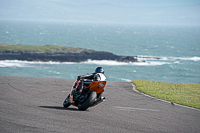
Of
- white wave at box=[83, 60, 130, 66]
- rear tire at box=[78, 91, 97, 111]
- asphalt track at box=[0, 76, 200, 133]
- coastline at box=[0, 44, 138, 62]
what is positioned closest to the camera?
asphalt track at box=[0, 76, 200, 133]

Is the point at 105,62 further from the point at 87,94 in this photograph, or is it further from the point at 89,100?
the point at 89,100

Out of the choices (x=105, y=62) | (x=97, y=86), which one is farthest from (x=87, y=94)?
(x=105, y=62)

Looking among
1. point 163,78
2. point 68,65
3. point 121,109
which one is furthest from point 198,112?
point 68,65

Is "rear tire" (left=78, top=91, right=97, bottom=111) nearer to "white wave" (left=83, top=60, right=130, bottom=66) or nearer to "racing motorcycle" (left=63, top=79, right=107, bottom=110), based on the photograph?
"racing motorcycle" (left=63, top=79, right=107, bottom=110)

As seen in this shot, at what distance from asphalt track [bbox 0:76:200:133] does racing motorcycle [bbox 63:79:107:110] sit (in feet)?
1.11

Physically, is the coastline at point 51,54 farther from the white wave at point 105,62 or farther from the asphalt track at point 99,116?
the asphalt track at point 99,116

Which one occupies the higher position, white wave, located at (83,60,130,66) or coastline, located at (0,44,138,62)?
coastline, located at (0,44,138,62)

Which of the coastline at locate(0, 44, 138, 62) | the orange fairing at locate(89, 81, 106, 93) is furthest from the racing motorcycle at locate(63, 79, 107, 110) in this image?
the coastline at locate(0, 44, 138, 62)

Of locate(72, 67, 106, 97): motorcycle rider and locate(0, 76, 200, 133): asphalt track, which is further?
locate(72, 67, 106, 97): motorcycle rider

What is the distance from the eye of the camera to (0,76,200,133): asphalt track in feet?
28.6

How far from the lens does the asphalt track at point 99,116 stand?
344 inches

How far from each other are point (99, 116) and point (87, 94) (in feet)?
3.81

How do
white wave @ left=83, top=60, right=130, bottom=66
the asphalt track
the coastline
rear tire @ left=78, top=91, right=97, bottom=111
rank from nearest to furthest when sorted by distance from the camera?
the asphalt track → rear tire @ left=78, top=91, right=97, bottom=111 → the coastline → white wave @ left=83, top=60, right=130, bottom=66

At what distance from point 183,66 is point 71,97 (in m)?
82.1
